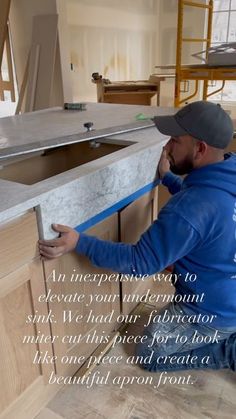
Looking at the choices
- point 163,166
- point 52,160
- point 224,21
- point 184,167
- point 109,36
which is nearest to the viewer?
point 184,167

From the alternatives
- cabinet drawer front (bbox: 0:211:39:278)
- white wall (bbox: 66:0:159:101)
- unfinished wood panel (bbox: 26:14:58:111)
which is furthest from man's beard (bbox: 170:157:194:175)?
white wall (bbox: 66:0:159:101)

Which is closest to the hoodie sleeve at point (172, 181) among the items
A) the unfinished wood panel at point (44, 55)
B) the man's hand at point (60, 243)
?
the man's hand at point (60, 243)

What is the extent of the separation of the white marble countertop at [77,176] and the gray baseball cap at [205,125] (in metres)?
0.22

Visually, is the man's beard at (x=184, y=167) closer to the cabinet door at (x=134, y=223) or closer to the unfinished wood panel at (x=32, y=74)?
the cabinet door at (x=134, y=223)

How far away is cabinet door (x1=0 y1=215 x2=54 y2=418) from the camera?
86 cm

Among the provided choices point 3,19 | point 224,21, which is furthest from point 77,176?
point 224,21

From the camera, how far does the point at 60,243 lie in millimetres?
961

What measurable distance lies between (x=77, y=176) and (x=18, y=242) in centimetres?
26

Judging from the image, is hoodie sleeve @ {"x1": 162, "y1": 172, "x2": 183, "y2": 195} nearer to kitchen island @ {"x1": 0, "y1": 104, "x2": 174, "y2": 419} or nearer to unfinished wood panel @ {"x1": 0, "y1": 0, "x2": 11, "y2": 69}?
kitchen island @ {"x1": 0, "y1": 104, "x2": 174, "y2": 419}

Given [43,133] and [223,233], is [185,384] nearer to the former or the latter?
[223,233]

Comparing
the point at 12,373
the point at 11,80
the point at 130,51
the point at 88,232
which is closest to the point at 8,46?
the point at 11,80

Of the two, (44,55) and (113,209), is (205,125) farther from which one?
(44,55)

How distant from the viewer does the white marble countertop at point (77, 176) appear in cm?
89

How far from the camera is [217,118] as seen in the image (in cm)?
102
